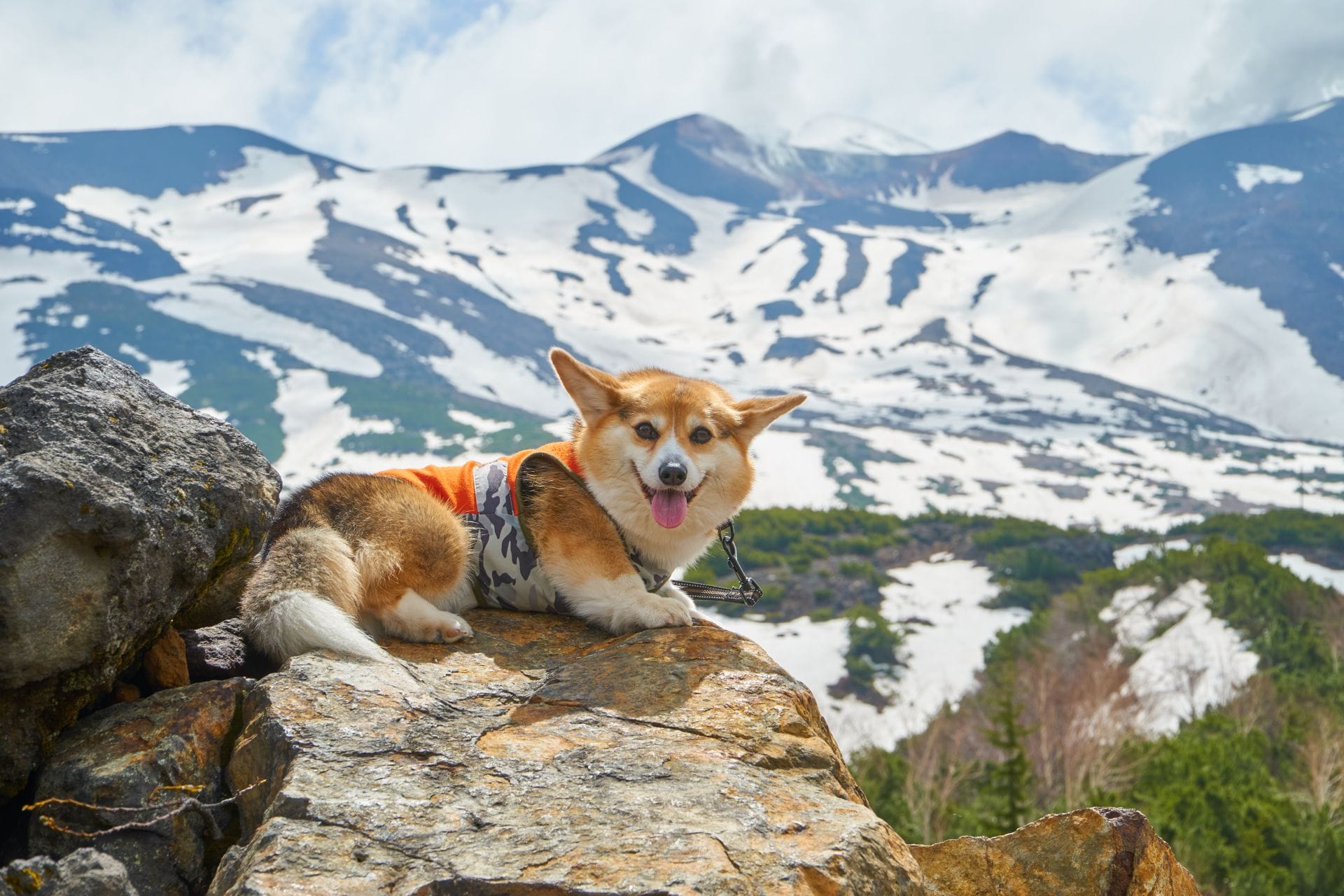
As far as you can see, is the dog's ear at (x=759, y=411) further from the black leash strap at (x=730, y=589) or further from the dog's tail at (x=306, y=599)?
the dog's tail at (x=306, y=599)

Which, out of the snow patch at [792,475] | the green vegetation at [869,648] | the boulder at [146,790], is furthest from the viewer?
the snow patch at [792,475]

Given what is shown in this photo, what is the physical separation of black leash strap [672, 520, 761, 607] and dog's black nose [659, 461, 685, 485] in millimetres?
897

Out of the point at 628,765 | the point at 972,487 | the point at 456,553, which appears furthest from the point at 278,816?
the point at 972,487

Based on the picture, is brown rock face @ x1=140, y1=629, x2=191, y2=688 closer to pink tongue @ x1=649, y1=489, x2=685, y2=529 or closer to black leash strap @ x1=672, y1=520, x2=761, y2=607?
pink tongue @ x1=649, y1=489, x2=685, y2=529

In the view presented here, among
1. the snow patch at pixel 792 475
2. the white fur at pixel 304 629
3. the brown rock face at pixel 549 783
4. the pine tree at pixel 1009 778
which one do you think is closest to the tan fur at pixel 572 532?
the brown rock face at pixel 549 783

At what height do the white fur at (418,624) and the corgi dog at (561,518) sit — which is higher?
the corgi dog at (561,518)

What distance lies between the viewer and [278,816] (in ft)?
12.9

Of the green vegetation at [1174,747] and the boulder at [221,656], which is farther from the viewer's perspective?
the green vegetation at [1174,747]

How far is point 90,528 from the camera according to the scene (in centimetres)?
421

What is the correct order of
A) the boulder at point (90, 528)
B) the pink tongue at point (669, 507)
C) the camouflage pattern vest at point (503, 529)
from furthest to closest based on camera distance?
the camouflage pattern vest at point (503, 529), the pink tongue at point (669, 507), the boulder at point (90, 528)

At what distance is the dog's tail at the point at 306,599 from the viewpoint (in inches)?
213

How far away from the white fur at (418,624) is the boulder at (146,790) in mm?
1541

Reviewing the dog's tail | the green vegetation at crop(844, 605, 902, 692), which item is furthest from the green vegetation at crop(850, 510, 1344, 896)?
the dog's tail

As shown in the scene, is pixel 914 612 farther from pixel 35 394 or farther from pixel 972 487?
pixel 35 394
